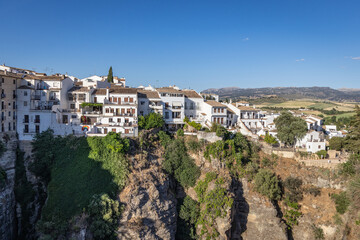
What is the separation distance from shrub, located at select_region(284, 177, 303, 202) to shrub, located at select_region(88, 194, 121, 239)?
26454 mm

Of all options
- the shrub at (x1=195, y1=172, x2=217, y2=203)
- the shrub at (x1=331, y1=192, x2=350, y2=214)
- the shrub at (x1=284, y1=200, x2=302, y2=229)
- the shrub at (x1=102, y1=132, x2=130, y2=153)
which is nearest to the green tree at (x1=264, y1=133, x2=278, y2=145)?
the shrub at (x1=284, y1=200, x2=302, y2=229)

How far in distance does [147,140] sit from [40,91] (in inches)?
716

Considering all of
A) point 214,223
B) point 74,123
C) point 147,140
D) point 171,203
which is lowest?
point 214,223

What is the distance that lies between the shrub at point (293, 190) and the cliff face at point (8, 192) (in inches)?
1539

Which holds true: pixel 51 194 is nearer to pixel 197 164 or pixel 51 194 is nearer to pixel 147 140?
pixel 147 140

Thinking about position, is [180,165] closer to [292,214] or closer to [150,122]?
[150,122]

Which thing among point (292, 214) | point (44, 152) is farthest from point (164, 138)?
point (292, 214)

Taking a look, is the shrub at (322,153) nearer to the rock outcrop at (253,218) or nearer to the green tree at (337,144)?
the green tree at (337,144)

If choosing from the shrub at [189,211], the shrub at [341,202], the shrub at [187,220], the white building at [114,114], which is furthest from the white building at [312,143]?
the white building at [114,114]

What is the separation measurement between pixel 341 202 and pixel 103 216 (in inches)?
1356

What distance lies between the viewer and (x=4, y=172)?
31656 millimetres

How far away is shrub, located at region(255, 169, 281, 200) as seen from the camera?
123 ft

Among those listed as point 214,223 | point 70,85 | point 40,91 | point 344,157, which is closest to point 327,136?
point 344,157

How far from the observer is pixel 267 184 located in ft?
123
